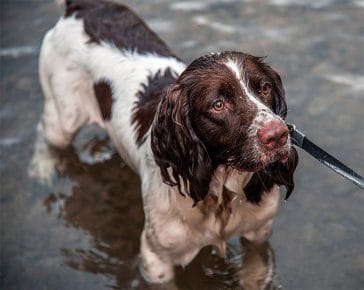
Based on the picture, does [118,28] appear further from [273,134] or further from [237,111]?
[273,134]

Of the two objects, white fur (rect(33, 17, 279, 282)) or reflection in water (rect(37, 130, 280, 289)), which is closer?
white fur (rect(33, 17, 279, 282))

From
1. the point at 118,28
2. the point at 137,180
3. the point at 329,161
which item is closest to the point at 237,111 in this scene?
the point at 329,161

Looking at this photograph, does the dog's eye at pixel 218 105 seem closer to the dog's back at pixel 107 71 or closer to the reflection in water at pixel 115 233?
the dog's back at pixel 107 71

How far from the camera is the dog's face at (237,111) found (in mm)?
3227

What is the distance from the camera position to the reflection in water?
15.2ft

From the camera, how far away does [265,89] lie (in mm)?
3447

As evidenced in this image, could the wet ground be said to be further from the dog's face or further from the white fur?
the dog's face

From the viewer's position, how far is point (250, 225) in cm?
410

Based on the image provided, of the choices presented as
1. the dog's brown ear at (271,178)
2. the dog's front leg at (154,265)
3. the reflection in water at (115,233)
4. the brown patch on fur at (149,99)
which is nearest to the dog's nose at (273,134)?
the dog's brown ear at (271,178)

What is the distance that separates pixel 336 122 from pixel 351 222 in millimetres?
1049

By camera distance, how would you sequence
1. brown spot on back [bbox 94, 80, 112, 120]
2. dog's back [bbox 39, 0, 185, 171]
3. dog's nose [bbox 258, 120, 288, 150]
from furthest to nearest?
brown spot on back [bbox 94, 80, 112, 120] < dog's back [bbox 39, 0, 185, 171] < dog's nose [bbox 258, 120, 288, 150]

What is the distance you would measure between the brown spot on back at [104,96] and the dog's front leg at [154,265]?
946 mm

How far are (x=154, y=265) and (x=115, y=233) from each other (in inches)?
39.1

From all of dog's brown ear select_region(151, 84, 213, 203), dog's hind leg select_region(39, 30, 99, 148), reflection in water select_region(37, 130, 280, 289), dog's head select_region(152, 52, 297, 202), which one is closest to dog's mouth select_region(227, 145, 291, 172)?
dog's head select_region(152, 52, 297, 202)
